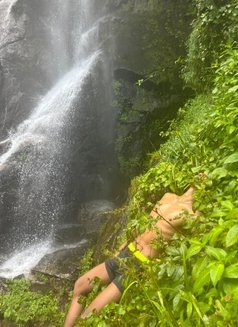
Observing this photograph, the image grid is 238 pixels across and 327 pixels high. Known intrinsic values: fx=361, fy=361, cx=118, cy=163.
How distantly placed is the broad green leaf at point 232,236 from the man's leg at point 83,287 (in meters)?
1.50

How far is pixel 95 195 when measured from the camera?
33.7 ft

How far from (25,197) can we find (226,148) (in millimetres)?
7761

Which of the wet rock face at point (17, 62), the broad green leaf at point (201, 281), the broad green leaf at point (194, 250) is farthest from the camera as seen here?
the wet rock face at point (17, 62)

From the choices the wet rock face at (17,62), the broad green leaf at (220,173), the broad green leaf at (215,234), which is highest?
the wet rock face at (17,62)

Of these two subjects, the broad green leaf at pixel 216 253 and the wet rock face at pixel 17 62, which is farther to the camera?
→ the wet rock face at pixel 17 62

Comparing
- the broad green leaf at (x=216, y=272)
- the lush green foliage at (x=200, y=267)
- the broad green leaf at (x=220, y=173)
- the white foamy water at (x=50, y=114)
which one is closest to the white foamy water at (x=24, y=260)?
the white foamy water at (x=50, y=114)

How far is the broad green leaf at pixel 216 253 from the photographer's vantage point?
5.89ft

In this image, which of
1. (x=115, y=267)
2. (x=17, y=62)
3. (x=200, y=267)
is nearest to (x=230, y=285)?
(x=200, y=267)

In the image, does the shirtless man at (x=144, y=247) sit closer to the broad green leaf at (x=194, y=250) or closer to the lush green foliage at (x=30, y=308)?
the broad green leaf at (x=194, y=250)

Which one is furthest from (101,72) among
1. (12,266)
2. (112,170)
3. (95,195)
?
(12,266)

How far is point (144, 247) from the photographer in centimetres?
265

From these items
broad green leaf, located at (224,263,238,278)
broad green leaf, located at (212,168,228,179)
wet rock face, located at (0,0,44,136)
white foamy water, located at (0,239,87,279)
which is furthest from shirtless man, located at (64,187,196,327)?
wet rock face, located at (0,0,44,136)

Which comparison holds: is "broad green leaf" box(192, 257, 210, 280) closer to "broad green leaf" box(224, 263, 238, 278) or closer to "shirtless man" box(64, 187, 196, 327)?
"broad green leaf" box(224, 263, 238, 278)

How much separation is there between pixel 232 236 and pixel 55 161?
8.78m
